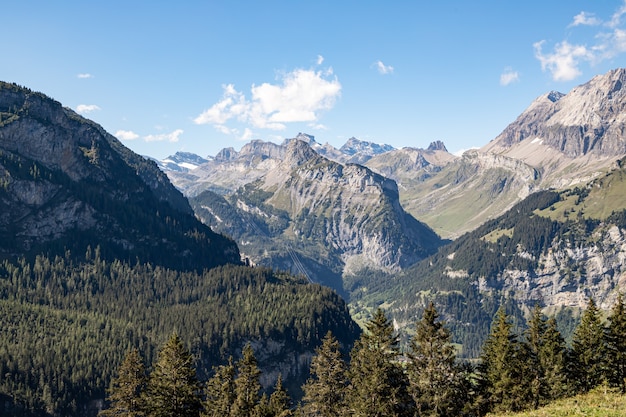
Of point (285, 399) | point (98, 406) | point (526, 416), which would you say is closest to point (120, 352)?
point (98, 406)

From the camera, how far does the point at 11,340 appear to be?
159 meters

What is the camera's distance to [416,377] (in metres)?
59.0

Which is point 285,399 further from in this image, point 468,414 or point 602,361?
point 602,361

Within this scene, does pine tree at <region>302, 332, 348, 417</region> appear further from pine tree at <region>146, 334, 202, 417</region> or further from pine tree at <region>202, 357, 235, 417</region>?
pine tree at <region>146, 334, 202, 417</region>

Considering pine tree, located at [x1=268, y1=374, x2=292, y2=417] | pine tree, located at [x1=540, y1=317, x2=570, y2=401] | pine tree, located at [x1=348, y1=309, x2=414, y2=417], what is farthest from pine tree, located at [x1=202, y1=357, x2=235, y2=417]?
pine tree, located at [x1=540, y1=317, x2=570, y2=401]

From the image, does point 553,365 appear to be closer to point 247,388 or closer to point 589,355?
point 589,355

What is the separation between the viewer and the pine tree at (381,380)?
198 feet

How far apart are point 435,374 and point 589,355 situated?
3030cm

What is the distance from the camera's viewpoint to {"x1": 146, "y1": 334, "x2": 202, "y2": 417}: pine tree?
63.2 meters

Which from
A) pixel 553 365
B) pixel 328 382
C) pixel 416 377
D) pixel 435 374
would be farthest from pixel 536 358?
pixel 328 382

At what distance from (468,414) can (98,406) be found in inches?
5082

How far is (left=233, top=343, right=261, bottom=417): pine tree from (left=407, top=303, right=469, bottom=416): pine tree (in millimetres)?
21404

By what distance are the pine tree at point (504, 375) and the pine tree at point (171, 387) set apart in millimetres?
38455

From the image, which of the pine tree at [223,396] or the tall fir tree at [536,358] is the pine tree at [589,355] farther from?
the pine tree at [223,396]
